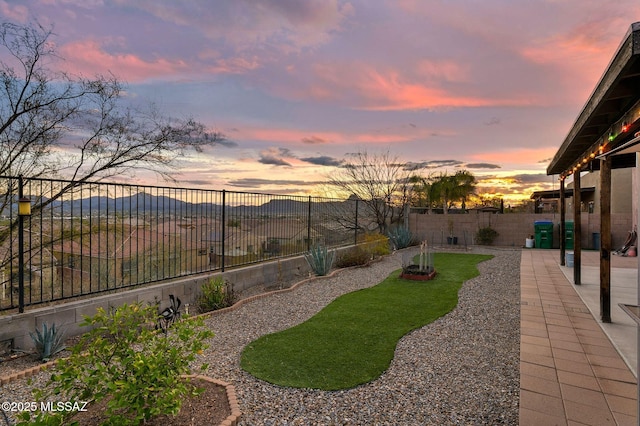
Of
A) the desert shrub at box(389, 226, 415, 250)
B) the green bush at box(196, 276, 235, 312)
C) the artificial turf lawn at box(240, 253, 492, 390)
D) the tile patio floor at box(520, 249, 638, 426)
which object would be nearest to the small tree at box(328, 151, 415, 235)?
the desert shrub at box(389, 226, 415, 250)

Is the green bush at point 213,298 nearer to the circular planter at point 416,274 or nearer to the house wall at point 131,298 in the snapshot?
the house wall at point 131,298

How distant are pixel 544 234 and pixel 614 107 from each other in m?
11.1

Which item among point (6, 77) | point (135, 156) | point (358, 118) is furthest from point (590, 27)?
point (6, 77)

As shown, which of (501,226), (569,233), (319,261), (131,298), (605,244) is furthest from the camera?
(501,226)

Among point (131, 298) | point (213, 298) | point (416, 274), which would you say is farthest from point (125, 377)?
point (416, 274)

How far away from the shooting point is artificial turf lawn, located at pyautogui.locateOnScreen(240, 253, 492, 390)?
123 inches

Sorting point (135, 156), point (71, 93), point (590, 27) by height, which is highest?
point (590, 27)

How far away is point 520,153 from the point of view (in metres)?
11.2

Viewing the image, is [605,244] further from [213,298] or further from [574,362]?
[213,298]

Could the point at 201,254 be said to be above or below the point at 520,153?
below

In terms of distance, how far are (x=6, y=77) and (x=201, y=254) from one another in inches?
152

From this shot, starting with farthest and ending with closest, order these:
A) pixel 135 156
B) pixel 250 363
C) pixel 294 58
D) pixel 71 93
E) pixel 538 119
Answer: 1. pixel 538 119
2. pixel 294 58
3. pixel 135 156
4. pixel 71 93
5. pixel 250 363

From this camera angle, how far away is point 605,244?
174 inches

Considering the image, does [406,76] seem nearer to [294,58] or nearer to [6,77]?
[294,58]
